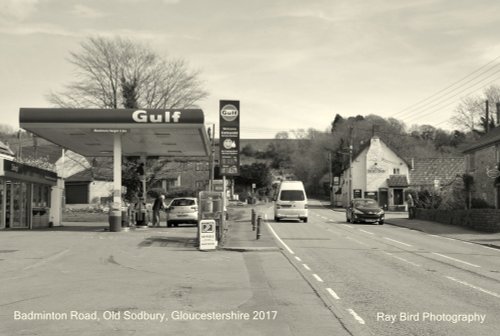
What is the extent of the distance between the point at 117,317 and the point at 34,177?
22.7m

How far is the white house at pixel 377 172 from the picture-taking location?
72875mm

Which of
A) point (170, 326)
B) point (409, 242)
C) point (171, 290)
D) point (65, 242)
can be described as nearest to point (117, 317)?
point (170, 326)

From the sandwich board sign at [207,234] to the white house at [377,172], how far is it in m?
54.2

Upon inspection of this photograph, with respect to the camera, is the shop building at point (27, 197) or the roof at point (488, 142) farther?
the roof at point (488, 142)

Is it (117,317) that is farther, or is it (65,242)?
(65,242)

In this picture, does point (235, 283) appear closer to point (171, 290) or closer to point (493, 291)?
point (171, 290)

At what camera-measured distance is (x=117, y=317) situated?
27.6ft

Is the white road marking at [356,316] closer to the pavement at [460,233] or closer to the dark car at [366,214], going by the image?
the pavement at [460,233]

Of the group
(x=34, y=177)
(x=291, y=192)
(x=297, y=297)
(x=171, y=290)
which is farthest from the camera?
(x=291, y=192)

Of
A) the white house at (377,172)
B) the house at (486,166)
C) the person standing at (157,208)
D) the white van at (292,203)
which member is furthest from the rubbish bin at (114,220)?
the white house at (377,172)

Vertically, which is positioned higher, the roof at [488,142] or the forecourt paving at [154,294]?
the roof at [488,142]

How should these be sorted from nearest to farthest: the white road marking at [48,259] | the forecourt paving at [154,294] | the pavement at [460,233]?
the forecourt paving at [154,294] → the white road marking at [48,259] → the pavement at [460,233]

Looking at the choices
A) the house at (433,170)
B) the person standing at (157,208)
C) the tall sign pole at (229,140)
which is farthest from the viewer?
the house at (433,170)

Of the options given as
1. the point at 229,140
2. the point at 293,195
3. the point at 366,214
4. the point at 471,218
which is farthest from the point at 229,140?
the point at 366,214
